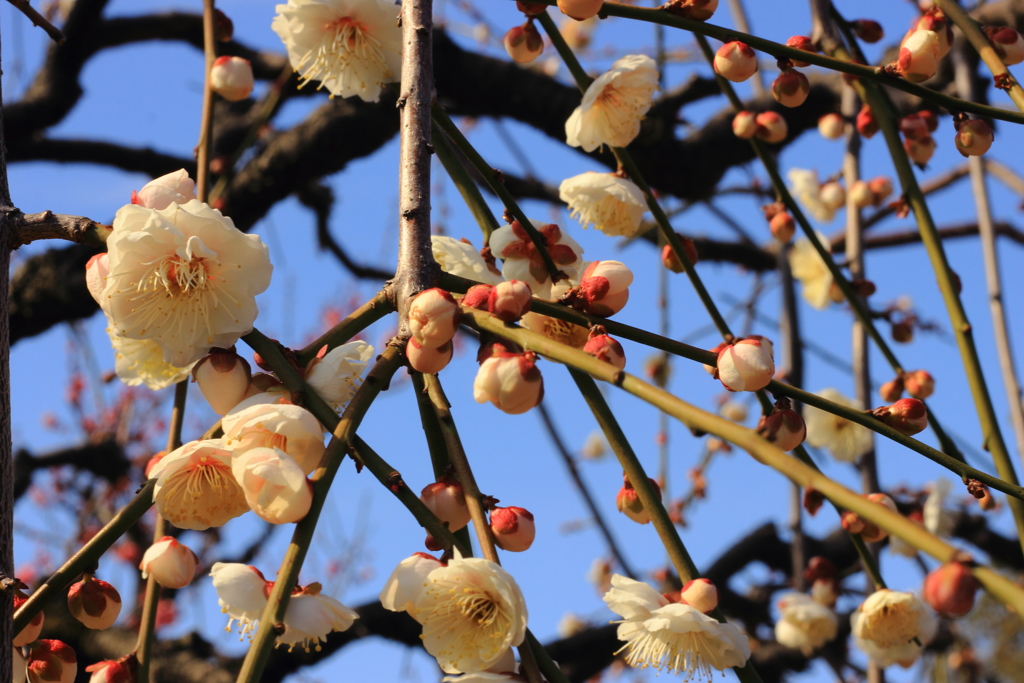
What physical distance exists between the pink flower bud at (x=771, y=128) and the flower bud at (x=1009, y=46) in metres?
0.47

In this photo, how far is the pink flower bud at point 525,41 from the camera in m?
1.02

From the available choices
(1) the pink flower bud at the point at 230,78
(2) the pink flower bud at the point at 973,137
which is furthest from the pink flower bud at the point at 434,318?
(1) the pink flower bud at the point at 230,78

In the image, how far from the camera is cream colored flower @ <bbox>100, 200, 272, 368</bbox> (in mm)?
676

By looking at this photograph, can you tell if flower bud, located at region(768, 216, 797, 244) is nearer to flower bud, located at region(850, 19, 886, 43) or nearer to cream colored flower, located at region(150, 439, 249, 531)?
flower bud, located at region(850, 19, 886, 43)

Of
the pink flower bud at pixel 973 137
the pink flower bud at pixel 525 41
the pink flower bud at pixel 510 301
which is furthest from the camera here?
the pink flower bud at pixel 525 41

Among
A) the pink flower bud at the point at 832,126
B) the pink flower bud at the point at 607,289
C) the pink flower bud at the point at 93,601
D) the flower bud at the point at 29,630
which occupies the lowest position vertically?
the flower bud at the point at 29,630

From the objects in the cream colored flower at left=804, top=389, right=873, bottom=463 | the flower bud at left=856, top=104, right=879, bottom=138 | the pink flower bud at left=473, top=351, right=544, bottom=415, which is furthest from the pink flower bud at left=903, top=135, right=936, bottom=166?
the pink flower bud at left=473, top=351, right=544, bottom=415

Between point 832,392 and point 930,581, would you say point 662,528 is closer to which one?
point 930,581

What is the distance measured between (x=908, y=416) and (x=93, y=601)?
677 mm

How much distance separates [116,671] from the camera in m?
0.72

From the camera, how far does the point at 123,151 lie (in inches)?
104

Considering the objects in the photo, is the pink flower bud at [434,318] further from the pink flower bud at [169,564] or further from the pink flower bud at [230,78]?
the pink flower bud at [230,78]

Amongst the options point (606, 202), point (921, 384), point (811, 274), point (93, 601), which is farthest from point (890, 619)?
point (811, 274)

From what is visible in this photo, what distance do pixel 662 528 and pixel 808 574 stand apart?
1554 mm
